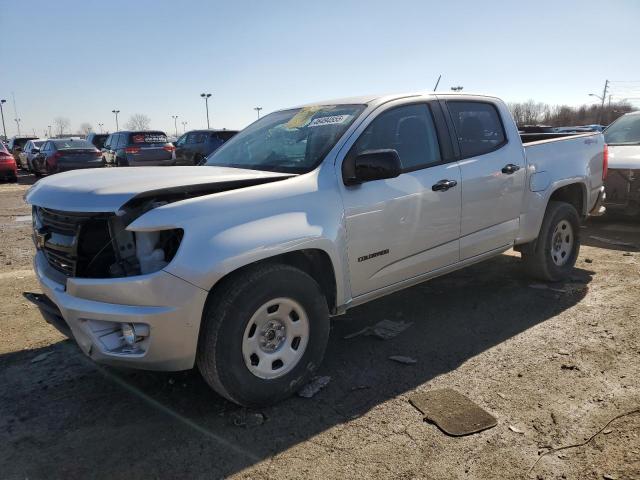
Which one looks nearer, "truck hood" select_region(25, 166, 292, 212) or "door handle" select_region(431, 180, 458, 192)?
"truck hood" select_region(25, 166, 292, 212)

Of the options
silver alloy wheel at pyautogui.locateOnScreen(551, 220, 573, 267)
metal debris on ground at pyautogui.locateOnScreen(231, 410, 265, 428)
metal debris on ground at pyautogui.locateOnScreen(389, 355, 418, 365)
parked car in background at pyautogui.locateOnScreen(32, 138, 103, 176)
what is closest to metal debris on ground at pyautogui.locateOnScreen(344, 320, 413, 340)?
metal debris on ground at pyautogui.locateOnScreen(389, 355, 418, 365)

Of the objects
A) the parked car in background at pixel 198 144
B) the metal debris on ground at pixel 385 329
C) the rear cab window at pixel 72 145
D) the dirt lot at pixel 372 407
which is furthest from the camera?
the parked car in background at pixel 198 144

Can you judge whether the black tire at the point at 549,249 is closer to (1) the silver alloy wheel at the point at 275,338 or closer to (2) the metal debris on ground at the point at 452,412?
→ (2) the metal debris on ground at the point at 452,412

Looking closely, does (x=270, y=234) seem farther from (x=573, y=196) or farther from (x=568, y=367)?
(x=573, y=196)

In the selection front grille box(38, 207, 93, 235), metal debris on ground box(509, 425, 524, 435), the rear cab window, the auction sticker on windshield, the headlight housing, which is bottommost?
metal debris on ground box(509, 425, 524, 435)

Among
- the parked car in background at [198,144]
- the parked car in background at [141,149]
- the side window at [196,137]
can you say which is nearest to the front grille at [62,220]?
the parked car in background at [141,149]

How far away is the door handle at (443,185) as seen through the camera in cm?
388

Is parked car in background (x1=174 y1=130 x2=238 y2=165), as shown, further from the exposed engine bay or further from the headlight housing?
the headlight housing

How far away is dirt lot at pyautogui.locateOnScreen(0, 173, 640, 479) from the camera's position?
2.59m

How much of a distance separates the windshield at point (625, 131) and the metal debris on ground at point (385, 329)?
274 inches

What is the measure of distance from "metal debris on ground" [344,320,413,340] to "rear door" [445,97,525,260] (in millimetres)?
786

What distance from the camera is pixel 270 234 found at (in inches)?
115

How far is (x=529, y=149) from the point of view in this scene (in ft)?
16.1

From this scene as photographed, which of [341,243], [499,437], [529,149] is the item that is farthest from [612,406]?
[529,149]
